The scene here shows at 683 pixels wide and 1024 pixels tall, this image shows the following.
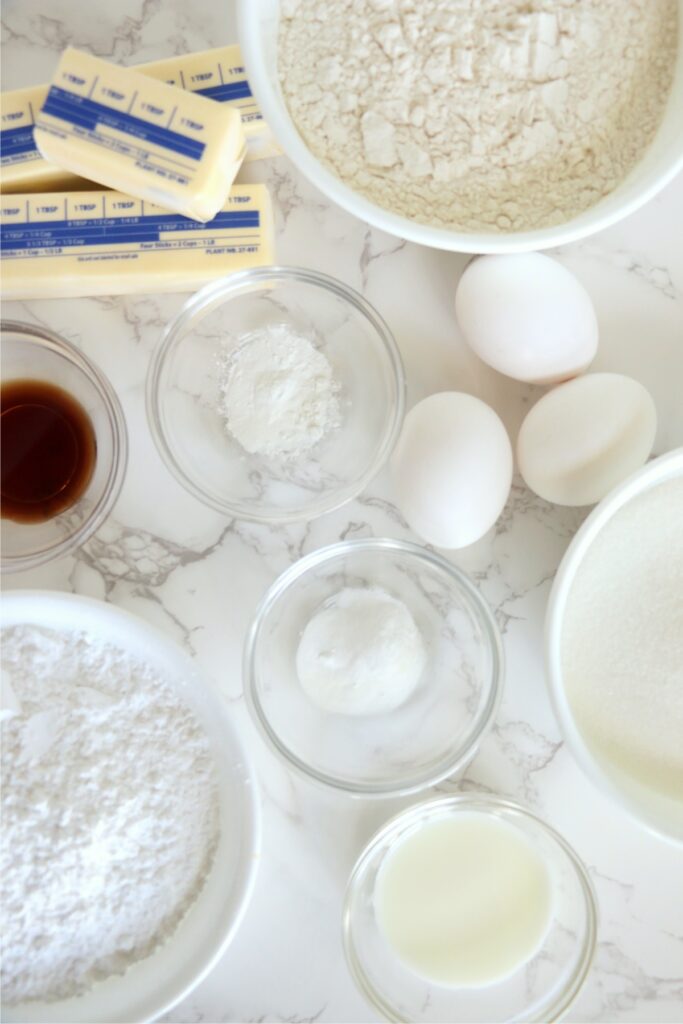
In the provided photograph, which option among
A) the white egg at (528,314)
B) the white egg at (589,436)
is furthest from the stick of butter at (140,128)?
the white egg at (589,436)

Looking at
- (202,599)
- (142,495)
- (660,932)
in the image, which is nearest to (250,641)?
(202,599)

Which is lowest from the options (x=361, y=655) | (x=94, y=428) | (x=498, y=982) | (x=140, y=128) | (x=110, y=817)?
(x=498, y=982)

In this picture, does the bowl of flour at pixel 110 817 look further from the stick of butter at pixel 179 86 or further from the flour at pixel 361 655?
the stick of butter at pixel 179 86

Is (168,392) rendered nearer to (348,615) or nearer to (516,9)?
(348,615)

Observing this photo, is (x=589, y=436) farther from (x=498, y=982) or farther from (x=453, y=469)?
(x=498, y=982)

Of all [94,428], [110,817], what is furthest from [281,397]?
[110,817]

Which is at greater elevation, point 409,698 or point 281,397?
point 281,397
